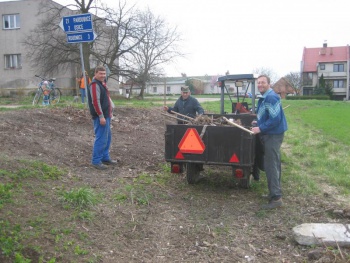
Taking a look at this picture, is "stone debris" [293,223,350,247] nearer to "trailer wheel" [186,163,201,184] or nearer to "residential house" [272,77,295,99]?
"trailer wheel" [186,163,201,184]

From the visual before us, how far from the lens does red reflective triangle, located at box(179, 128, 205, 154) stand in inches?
228

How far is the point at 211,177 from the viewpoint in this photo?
718 cm

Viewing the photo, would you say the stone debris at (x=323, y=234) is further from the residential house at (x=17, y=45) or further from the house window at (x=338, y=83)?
the house window at (x=338, y=83)

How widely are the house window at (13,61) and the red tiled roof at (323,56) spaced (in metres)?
63.0

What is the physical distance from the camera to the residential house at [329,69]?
79812 millimetres

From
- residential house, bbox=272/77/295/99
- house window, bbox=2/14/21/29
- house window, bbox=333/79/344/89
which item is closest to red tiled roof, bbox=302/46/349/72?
house window, bbox=333/79/344/89

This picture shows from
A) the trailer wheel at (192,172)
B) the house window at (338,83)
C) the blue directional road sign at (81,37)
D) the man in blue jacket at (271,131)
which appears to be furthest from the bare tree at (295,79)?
the man in blue jacket at (271,131)

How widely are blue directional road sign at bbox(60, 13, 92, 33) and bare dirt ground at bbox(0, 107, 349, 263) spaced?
259 centimetres

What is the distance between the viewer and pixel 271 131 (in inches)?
217

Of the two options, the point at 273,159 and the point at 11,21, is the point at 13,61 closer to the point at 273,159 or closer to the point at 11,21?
the point at 11,21

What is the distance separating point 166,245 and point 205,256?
48 cm

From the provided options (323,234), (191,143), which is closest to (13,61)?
(191,143)

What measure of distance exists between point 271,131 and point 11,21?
117ft

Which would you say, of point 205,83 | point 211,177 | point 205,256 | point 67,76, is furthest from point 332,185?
point 205,83
